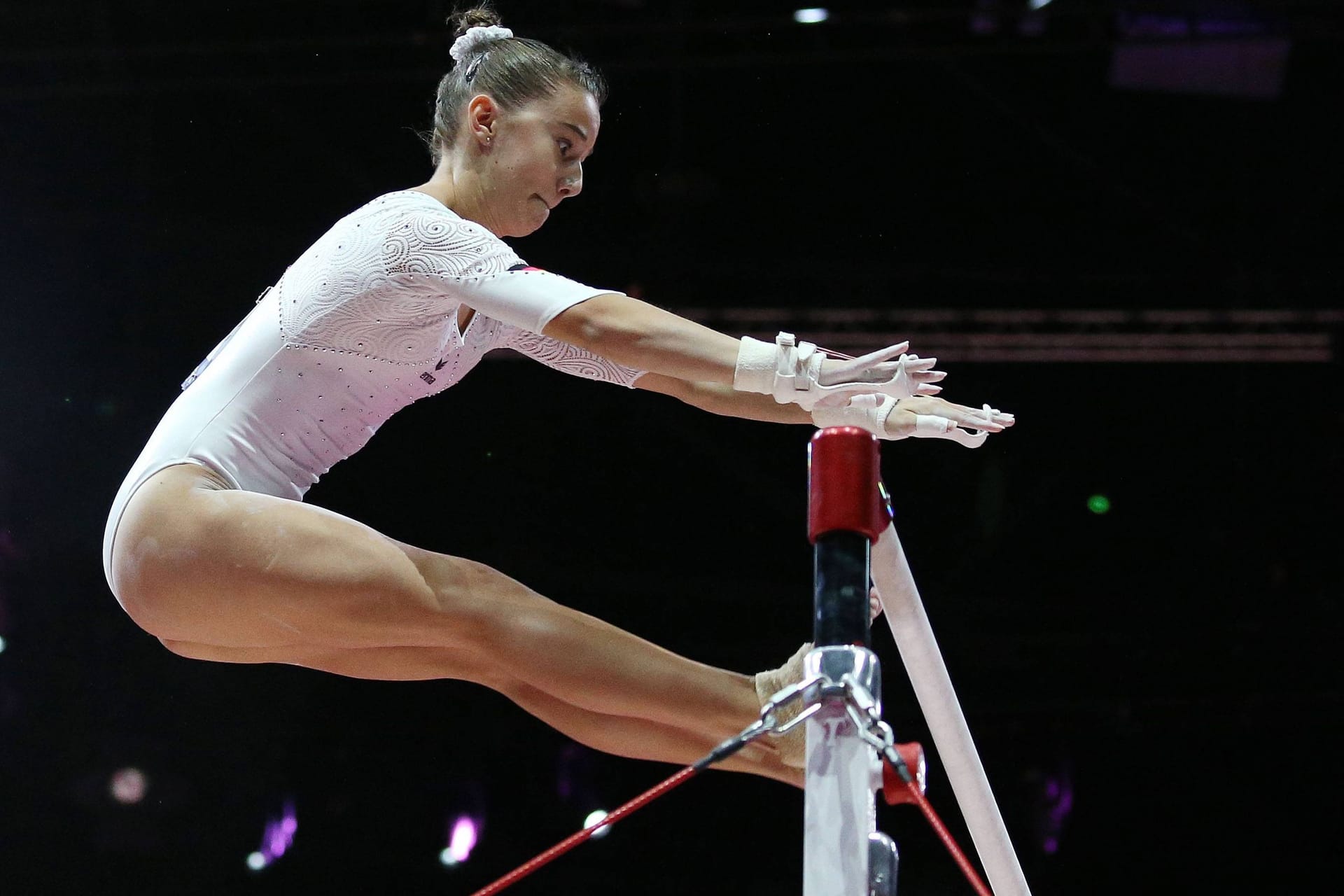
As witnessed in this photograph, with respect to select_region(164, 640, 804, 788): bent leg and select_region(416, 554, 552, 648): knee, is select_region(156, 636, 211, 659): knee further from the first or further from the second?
select_region(416, 554, 552, 648): knee

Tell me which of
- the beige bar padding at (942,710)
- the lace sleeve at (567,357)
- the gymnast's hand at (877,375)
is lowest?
the beige bar padding at (942,710)

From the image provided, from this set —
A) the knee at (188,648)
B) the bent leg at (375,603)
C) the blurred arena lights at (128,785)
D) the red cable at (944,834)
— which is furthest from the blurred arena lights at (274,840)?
the red cable at (944,834)

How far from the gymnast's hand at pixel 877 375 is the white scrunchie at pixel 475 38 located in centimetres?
77

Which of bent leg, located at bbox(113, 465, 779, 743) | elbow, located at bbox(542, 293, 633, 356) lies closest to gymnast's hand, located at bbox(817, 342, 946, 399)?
elbow, located at bbox(542, 293, 633, 356)

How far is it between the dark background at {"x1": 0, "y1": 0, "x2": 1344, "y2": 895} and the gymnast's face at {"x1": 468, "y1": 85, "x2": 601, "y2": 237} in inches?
69.8

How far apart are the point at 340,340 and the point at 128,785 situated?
2.54 metres

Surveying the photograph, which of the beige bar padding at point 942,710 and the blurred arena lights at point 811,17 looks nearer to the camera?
the beige bar padding at point 942,710

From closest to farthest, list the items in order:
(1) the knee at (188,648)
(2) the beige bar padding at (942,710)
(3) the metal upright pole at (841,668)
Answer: (3) the metal upright pole at (841,668)
(2) the beige bar padding at (942,710)
(1) the knee at (188,648)

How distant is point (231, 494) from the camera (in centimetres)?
153

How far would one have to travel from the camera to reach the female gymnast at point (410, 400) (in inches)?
58.2

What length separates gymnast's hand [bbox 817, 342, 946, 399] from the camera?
1432mm

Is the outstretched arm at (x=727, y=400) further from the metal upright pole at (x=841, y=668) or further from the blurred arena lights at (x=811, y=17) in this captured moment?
the blurred arena lights at (x=811, y=17)

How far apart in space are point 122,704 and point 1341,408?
369cm

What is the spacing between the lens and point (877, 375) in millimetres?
1441
